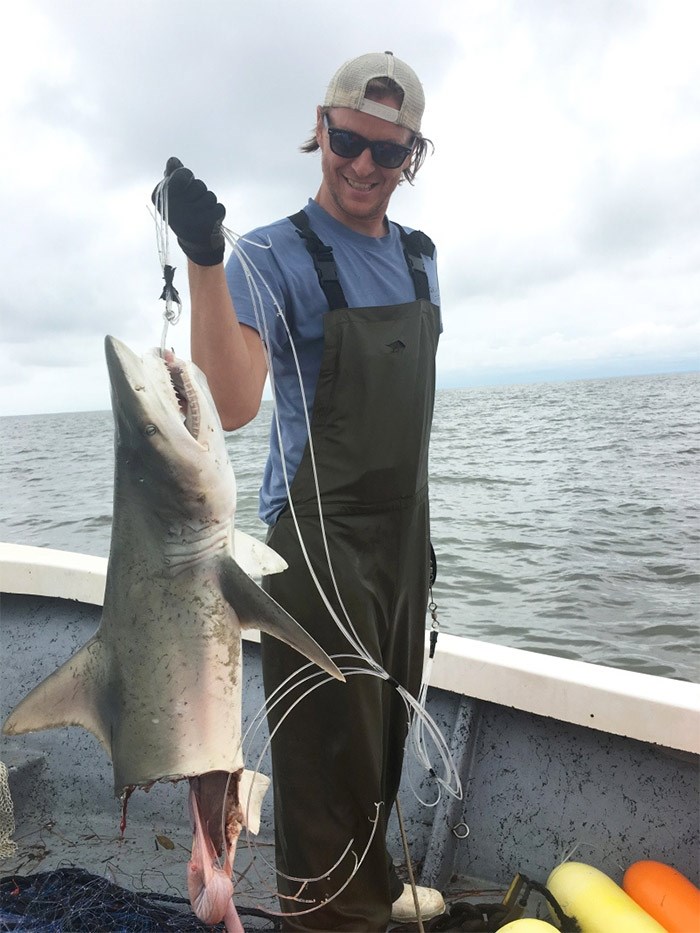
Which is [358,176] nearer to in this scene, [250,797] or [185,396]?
[185,396]

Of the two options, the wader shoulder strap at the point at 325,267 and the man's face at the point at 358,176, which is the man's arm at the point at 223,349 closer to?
the wader shoulder strap at the point at 325,267

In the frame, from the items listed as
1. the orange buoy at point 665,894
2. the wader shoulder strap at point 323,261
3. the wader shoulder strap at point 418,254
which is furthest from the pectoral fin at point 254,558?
the orange buoy at point 665,894

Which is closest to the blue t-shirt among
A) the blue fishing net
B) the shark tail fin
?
the shark tail fin

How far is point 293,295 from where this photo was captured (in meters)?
→ 2.09

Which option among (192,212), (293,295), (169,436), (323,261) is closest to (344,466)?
(293,295)

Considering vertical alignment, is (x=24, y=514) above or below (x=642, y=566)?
below

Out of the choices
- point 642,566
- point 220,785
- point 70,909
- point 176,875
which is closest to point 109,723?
point 220,785

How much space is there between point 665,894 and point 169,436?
7.85ft

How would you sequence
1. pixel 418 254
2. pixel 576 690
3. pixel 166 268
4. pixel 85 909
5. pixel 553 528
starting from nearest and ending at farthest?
pixel 166 268 < pixel 85 909 < pixel 418 254 < pixel 576 690 < pixel 553 528

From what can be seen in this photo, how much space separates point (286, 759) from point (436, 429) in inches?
1258

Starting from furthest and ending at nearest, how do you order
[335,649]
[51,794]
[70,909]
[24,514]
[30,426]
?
[30,426], [24,514], [51,794], [70,909], [335,649]

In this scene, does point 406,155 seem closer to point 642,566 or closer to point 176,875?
point 176,875

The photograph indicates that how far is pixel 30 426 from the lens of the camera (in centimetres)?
5844

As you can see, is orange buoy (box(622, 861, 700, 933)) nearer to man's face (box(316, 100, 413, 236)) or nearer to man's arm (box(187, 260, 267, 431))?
man's arm (box(187, 260, 267, 431))
